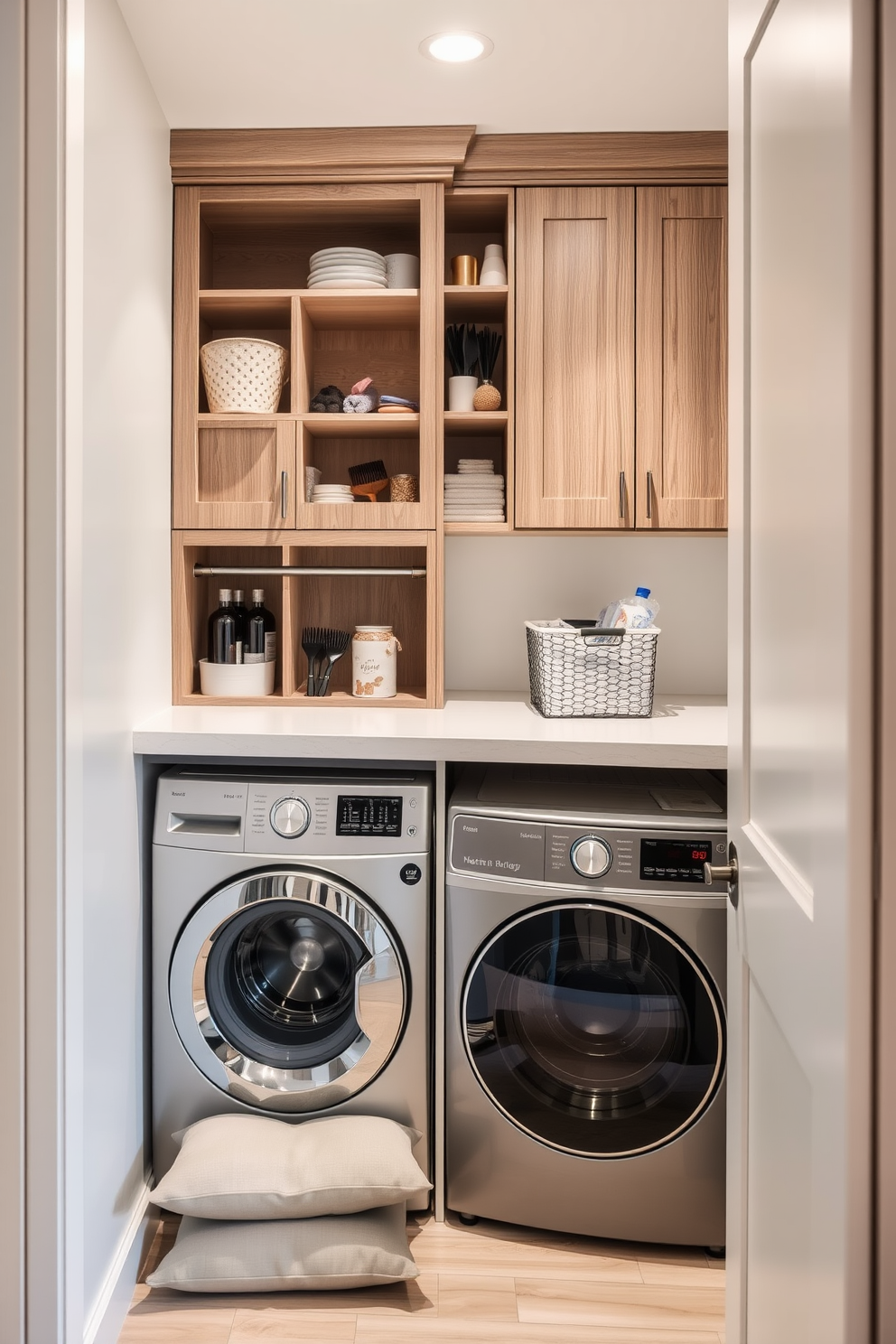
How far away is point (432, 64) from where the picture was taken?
1885 mm

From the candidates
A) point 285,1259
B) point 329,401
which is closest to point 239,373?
point 329,401

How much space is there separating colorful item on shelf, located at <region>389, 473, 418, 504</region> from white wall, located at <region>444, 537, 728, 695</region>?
0.28 metres

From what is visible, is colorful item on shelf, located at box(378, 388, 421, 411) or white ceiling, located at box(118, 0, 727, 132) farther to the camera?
colorful item on shelf, located at box(378, 388, 421, 411)

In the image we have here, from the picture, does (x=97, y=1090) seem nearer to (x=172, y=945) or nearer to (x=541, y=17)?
(x=172, y=945)

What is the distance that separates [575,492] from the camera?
225 cm

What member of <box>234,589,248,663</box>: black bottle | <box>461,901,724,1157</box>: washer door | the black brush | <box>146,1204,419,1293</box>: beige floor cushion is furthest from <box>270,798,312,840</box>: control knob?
the black brush

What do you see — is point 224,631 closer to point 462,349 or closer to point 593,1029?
point 462,349

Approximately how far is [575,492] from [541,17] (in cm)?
96

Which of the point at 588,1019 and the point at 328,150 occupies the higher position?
the point at 328,150

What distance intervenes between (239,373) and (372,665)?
0.77 metres

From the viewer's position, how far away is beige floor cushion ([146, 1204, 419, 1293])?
164 cm

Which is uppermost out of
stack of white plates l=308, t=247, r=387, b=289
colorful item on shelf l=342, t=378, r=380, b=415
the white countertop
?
stack of white plates l=308, t=247, r=387, b=289

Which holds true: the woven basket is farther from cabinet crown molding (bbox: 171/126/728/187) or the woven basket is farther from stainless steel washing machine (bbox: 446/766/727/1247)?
stainless steel washing machine (bbox: 446/766/727/1247)
